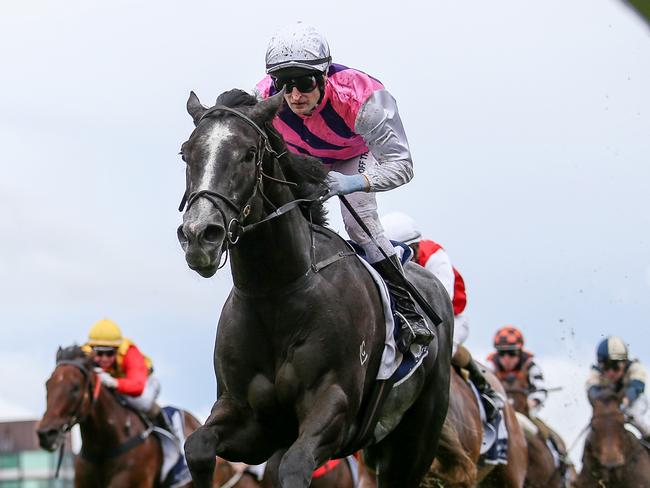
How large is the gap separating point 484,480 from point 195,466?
586cm

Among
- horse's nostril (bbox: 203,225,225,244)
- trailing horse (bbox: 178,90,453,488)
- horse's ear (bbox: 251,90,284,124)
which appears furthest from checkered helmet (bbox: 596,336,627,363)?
horse's nostril (bbox: 203,225,225,244)

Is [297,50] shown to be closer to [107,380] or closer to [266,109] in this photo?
[266,109]

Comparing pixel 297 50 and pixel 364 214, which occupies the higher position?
pixel 297 50

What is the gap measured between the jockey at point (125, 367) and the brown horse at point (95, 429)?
16 cm

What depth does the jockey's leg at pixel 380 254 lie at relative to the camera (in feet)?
21.8

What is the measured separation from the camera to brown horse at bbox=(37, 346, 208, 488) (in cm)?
1337

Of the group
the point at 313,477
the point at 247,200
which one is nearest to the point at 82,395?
the point at 313,477

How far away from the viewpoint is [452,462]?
30.5 feet

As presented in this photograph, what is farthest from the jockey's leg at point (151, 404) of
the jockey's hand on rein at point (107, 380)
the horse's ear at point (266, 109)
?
the horse's ear at point (266, 109)

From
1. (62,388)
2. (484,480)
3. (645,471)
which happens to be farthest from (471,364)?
(62,388)

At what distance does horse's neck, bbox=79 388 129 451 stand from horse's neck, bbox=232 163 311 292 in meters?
8.19

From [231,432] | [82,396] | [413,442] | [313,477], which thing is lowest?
[313,477]

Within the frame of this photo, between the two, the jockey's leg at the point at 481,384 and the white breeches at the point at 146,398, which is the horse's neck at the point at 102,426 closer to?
the white breeches at the point at 146,398

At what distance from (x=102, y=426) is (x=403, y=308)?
7.75 meters
